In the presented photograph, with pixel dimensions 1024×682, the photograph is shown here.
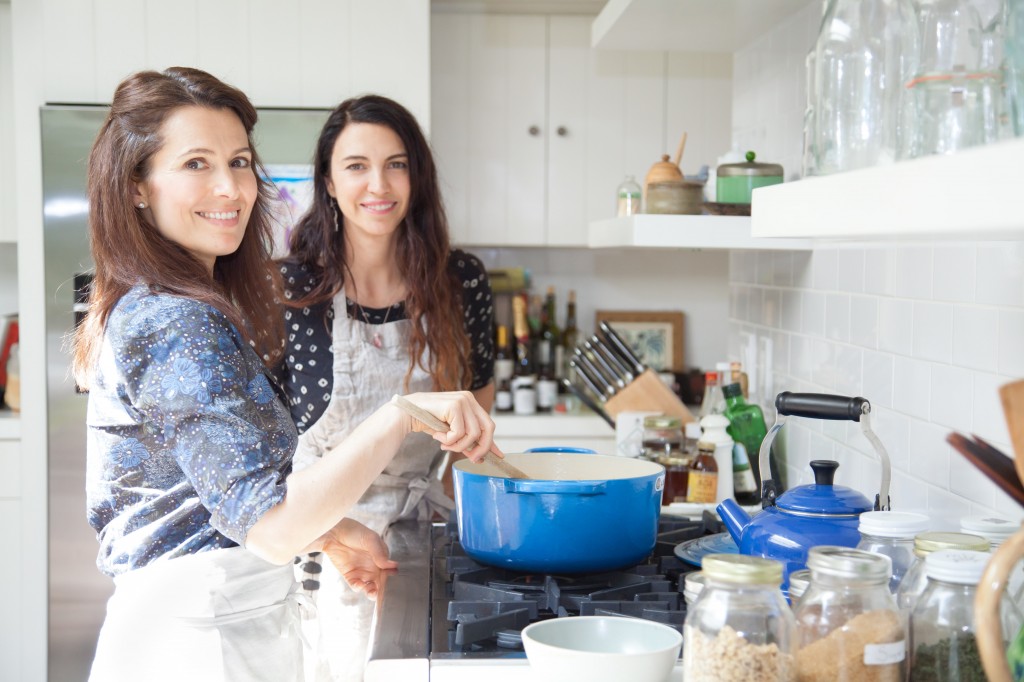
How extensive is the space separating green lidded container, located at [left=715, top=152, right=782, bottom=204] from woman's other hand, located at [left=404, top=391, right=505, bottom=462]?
867mm

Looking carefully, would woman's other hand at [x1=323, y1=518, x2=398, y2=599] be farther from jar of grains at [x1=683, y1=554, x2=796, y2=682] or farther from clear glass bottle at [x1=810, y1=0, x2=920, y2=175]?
clear glass bottle at [x1=810, y1=0, x2=920, y2=175]

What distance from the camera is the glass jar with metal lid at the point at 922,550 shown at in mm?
904

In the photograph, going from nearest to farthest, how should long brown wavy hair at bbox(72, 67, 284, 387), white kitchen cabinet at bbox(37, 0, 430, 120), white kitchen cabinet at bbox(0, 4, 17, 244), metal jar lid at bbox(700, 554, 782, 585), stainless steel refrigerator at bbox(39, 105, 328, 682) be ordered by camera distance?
metal jar lid at bbox(700, 554, 782, 585)
long brown wavy hair at bbox(72, 67, 284, 387)
stainless steel refrigerator at bbox(39, 105, 328, 682)
white kitchen cabinet at bbox(37, 0, 430, 120)
white kitchen cabinet at bbox(0, 4, 17, 244)

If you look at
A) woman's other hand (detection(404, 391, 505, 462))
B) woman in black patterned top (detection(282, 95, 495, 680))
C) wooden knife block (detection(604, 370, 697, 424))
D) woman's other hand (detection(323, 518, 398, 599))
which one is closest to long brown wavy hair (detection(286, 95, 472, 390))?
woman in black patterned top (detection(282, 95, 495, 680))

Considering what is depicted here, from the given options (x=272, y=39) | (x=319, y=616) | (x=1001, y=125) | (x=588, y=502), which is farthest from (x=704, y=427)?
(x=272, y=39)

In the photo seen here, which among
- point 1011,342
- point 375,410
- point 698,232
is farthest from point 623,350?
point 1011,342

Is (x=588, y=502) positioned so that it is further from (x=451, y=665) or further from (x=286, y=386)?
(x=286, y=386)

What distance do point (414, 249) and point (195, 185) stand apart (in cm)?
86

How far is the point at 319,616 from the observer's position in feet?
5.05

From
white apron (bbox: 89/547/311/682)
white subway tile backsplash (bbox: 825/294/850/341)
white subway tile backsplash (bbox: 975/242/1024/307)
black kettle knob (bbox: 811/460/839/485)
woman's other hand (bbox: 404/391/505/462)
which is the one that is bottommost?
white apron (bbox: 89/547/311/682)

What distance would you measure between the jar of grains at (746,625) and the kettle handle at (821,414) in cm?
45

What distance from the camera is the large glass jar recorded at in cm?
86

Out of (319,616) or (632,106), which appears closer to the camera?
(319,616)

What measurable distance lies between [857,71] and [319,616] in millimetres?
1047
